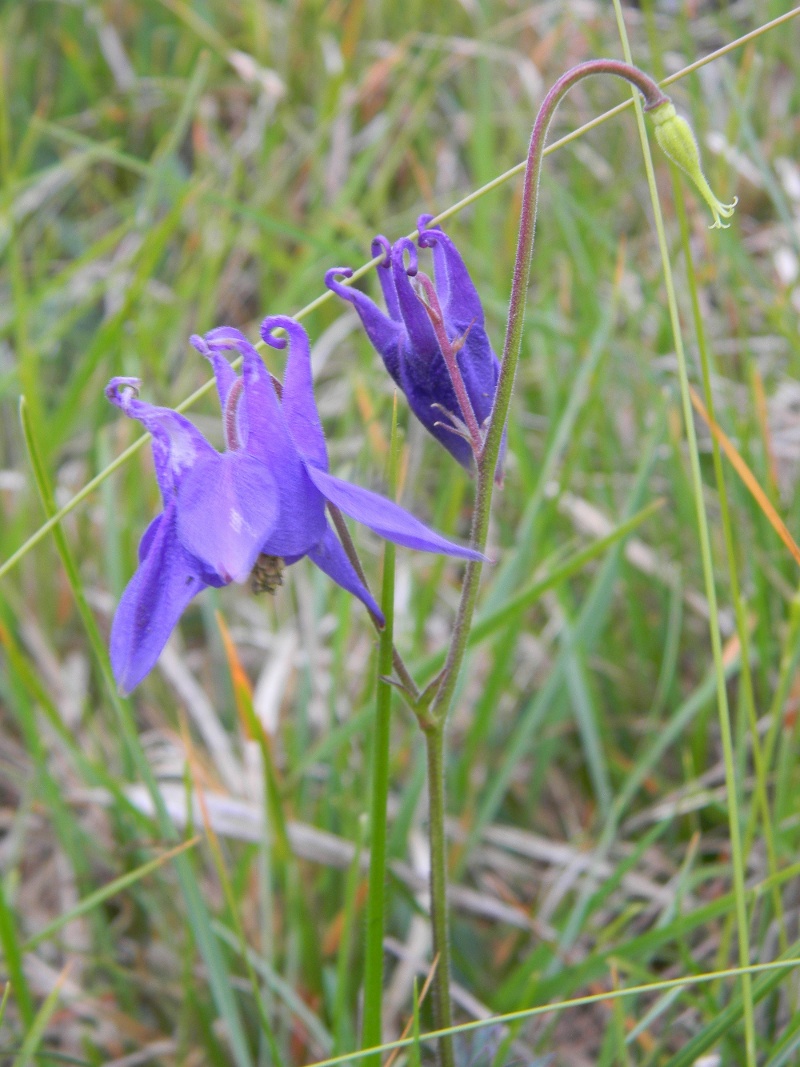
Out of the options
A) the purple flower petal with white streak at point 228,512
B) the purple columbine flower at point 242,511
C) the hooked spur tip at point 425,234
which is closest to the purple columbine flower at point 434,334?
the hooked spur tip at point 425,234

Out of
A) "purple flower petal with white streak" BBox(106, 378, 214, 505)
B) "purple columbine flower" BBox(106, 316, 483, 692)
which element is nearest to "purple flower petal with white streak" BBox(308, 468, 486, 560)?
"purple columbine flower" BBox(106, 316, 483, 692)

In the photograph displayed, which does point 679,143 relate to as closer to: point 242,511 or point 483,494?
point 483,494

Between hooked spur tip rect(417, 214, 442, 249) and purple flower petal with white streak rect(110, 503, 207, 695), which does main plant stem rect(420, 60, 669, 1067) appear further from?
purple flower petal with white streak rect(110, 503, 207, 695)

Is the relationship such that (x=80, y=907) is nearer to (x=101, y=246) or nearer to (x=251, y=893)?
(x=251, y=893)

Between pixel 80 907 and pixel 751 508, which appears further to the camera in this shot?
pixel 751 508

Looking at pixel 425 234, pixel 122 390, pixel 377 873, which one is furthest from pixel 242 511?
pixel 377 873

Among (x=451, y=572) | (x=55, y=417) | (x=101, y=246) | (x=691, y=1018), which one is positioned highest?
(x=101, y=246)

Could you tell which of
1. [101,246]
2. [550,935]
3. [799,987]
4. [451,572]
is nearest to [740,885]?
[799,987]
